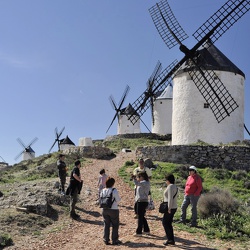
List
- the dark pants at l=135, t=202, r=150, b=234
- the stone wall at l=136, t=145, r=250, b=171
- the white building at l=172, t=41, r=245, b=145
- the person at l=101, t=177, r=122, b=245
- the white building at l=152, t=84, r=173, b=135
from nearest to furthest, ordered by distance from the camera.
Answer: the person at l=101, t=177, r=122, b=245
the dark pants at l=135, t=202, r=150, b=234
the stone wall at l=136, t=145, r=250, b=171
the white building at l=172, t=41, r=245, b=145
the white building at l=152, t=84, r=173, b=135

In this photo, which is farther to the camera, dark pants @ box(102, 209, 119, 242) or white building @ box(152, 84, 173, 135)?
white building @ box(152, 84, 173, 135)

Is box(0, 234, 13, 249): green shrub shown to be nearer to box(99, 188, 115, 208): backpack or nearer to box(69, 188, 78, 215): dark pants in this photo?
box(99, 188, 115, 208): backpack

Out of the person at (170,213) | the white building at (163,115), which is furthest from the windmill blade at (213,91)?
the white building at (163,115)

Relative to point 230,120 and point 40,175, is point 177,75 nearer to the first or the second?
point 230,120

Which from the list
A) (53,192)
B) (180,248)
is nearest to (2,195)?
(53,192)

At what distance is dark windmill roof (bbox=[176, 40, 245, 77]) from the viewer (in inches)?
1057

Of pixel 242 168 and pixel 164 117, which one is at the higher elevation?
pixel 164 117

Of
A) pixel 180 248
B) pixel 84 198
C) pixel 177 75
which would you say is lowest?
pixel 180 248

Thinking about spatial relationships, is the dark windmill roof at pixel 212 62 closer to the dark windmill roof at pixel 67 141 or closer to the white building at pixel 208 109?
the white building at pixel 208 109

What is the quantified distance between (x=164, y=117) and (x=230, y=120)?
1866cm

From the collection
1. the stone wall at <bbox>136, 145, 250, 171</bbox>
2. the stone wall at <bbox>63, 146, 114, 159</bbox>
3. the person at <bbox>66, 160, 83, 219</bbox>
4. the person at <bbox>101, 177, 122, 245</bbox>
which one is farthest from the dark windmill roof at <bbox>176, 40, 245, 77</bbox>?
the person at <bbox>101, 177, 122, 245</bbox>

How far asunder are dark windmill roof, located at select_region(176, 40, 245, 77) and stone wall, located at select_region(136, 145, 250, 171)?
5674 millimetres

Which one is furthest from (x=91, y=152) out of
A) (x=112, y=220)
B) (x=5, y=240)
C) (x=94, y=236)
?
(x=112, y=220)

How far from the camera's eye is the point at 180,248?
8969 millimetres
